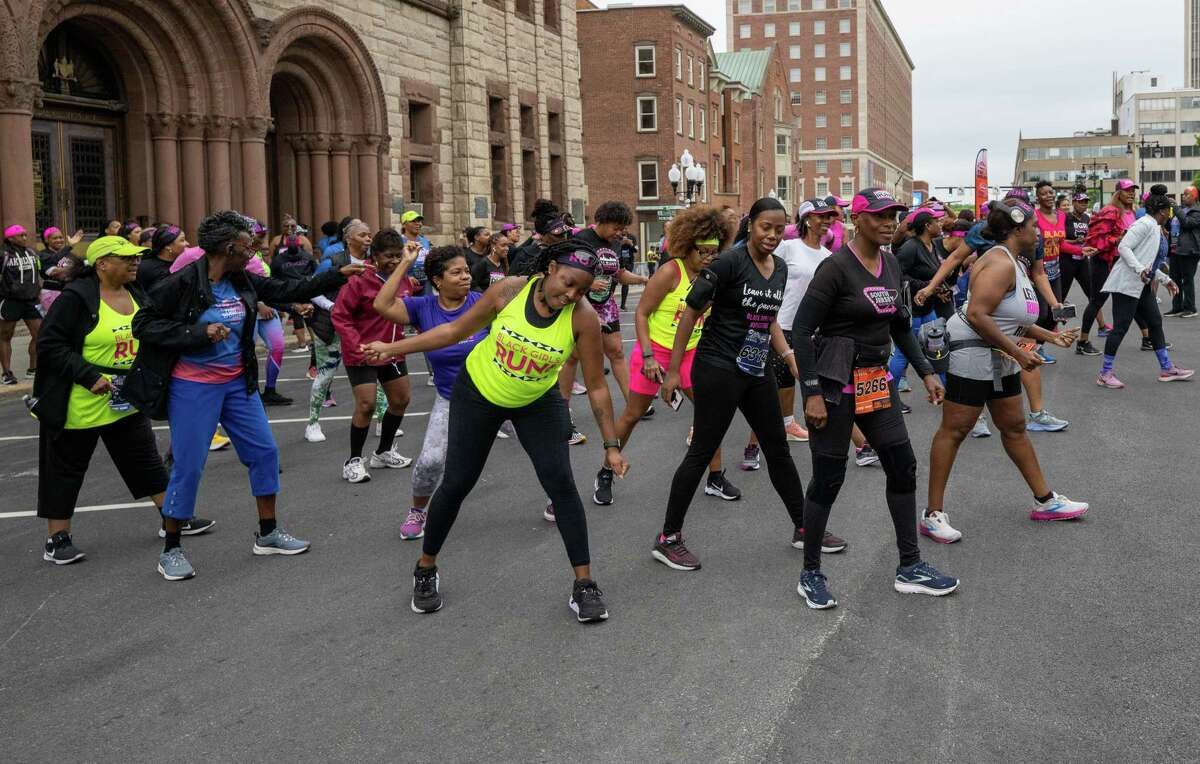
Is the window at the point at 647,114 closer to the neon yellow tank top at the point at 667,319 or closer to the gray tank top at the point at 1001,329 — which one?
the neon yellow tank top at the point at 667,319

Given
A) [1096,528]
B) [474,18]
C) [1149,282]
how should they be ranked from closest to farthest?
[1096,528] < [1149,282] < [474,18]

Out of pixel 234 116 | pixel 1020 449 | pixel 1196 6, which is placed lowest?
pixel 1020 449

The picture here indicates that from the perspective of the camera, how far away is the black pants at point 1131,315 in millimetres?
11648

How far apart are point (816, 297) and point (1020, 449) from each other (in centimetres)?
207

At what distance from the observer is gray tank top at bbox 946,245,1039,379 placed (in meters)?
6.24

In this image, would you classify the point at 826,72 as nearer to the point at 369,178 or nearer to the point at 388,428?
the point at 369,178

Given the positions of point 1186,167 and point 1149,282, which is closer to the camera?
point 1149,282

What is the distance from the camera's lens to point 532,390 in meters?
5.16

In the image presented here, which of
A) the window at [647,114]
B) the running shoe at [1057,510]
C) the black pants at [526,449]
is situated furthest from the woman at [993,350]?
the window at [647,114]

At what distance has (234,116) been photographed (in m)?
23.0

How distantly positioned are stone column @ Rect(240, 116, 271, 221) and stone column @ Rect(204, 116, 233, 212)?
1.36ft

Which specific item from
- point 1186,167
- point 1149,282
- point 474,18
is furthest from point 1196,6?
point 1149,282

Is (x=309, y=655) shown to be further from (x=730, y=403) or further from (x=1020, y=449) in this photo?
(x=1020, y=449)

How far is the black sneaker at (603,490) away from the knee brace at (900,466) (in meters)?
2.47
